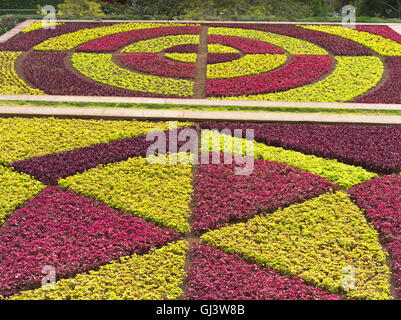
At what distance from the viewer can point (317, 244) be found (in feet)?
26.7

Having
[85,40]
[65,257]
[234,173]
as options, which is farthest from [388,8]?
[65,257]

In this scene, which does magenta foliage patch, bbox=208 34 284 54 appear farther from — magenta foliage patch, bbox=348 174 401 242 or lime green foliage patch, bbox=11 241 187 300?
lime green foliage patch, bbox=11 241 187 300

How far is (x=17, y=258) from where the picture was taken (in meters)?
7.70

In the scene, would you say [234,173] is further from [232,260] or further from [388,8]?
[388,8]

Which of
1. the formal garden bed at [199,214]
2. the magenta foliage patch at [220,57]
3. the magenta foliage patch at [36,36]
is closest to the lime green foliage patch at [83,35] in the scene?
the magenta foliage patch at [36,36]

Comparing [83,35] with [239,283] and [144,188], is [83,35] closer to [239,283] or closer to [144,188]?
[144,188]

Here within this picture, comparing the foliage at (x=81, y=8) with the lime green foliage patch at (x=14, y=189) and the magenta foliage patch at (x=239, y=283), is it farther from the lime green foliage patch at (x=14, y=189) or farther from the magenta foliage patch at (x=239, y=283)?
the magenta foliage patch at (x=239, y=283)

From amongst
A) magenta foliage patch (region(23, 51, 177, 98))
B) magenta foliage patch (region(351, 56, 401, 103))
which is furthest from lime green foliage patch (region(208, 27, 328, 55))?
magenta foliage patch (region(23, 51, 177, 98))

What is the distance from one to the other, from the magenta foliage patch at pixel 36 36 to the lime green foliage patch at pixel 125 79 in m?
3.00

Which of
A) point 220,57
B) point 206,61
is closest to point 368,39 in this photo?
point 220,57

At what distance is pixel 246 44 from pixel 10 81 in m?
9.67

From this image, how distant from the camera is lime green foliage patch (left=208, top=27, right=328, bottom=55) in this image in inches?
772

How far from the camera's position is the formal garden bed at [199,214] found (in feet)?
24.0

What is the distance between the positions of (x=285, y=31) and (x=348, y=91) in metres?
8.13
